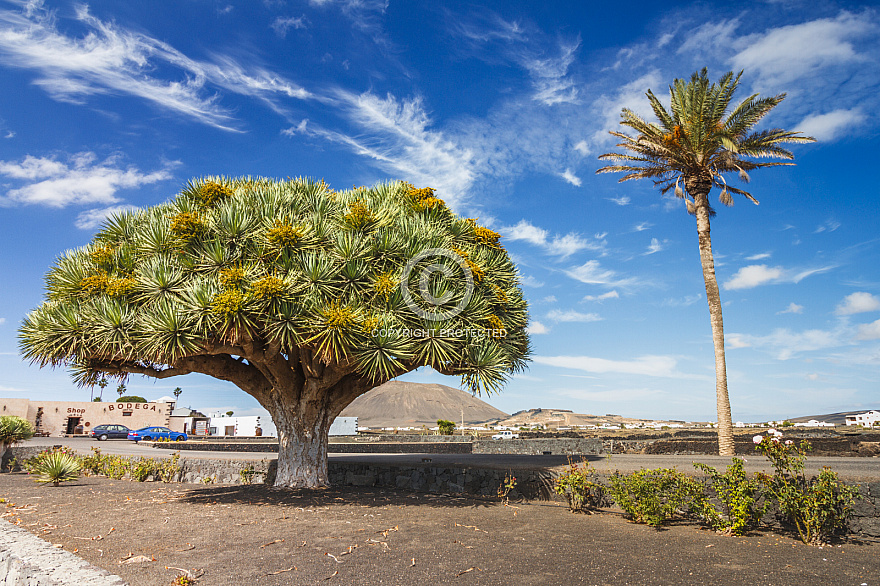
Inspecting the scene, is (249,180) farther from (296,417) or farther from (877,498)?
(877,498)

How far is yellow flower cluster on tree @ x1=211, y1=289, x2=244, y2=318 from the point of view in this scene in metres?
8.80

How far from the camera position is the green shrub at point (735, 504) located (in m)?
7.39

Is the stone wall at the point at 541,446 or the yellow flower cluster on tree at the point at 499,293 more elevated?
the yellow flower cluster on tree at the point at 499,293

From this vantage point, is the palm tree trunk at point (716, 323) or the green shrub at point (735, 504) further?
the palm tree trunk at point (716, 323)

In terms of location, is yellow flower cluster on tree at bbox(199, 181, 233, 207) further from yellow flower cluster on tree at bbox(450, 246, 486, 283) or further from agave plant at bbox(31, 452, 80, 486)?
agave plant at bbox(31, 452, 80, 486)

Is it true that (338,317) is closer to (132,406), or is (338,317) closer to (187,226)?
(187,226)

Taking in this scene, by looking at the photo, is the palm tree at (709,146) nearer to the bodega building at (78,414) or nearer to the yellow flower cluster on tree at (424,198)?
the yellow flower cluster on tree at (424,198)

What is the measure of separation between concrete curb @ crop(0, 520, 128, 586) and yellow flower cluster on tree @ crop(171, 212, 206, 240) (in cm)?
579

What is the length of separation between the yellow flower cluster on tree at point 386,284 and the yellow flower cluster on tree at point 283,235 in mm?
1813

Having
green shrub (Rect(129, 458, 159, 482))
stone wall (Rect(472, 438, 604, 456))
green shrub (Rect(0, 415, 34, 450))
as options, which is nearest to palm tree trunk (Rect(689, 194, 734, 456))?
stone wall (Rect(472, 438, 604, 456))

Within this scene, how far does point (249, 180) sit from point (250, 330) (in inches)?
183

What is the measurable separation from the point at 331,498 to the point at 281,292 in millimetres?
4798

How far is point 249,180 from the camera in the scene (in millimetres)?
12320

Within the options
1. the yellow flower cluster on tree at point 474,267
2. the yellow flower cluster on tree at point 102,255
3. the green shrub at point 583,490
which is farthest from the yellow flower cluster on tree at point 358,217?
the green shrub at point 583,490
